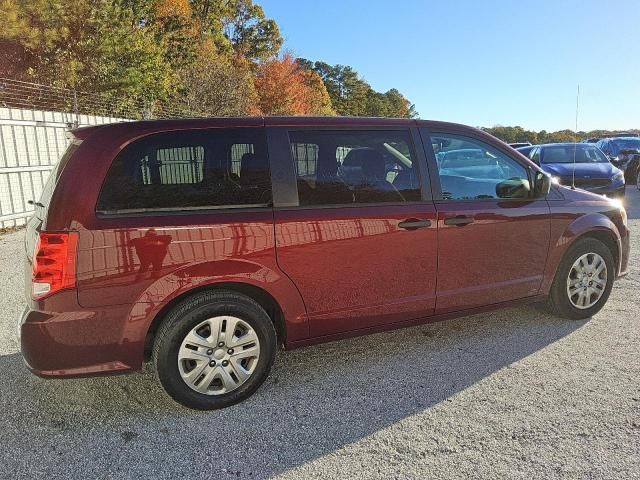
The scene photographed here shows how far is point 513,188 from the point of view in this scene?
379cm

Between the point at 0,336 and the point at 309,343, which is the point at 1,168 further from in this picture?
the point at 309,343

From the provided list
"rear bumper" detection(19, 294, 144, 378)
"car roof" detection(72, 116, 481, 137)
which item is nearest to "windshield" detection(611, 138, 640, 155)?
"car roof" detection(72, 116, 481, 137)

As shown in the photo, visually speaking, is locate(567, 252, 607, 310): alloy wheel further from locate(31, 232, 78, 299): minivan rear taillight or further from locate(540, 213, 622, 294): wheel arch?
locate(31, 232, 78, 299): minivan rear taillight

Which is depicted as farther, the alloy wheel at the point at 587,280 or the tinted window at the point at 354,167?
the alloy wheel at the point at 587,280

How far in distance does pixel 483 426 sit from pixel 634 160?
55.8 ft

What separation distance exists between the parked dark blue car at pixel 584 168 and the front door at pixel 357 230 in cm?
814


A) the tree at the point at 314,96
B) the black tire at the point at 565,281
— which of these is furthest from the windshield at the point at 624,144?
the tree at the point at 314,96

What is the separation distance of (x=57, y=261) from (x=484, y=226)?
2.86 metres

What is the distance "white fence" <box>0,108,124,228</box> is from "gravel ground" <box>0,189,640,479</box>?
589 centimetres

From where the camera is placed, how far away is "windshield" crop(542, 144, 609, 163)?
11.7m

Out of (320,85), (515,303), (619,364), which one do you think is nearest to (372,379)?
(515,303)

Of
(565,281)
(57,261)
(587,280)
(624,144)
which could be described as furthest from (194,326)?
(624,144)

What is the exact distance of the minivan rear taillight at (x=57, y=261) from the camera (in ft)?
8.46

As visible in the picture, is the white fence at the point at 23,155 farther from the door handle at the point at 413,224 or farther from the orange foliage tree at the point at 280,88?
the orange foliage tree at the point at 280,88
